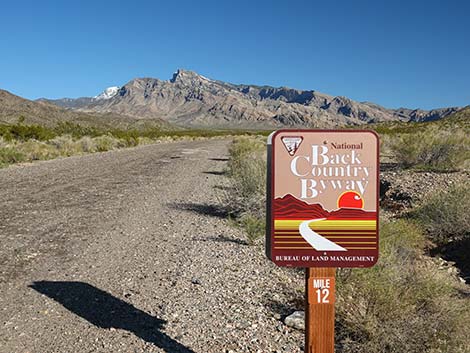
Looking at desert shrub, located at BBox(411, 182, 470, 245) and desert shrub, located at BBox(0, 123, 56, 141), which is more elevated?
desert shrub, located at BBox(0, 123, 56, 141)

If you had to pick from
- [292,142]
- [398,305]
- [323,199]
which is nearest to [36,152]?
[398,305]

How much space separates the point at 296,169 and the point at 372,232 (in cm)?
67

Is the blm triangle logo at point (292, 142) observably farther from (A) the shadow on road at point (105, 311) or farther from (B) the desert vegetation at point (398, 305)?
(A) the shadow on road at point (105, 311)

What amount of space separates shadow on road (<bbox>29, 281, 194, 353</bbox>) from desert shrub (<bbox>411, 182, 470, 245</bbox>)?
6.86 metres

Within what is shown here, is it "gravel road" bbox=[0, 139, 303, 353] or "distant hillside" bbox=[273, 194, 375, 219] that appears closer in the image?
"distant hillside" bbox=[273, 194, 375, 219]

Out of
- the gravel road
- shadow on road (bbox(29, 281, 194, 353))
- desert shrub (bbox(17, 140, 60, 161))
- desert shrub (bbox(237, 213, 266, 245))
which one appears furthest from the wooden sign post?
desert shrub (bbox(17, 140, 60, 161))

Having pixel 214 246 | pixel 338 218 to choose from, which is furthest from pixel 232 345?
pixel 214 246

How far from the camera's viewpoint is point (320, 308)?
3391mm

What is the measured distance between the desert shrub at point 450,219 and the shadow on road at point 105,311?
6863 mm

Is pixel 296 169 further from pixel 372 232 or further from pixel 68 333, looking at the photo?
pixel 68 333

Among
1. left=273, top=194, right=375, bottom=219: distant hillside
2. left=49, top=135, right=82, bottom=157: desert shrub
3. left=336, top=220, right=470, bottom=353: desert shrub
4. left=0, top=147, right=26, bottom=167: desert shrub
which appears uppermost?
left=49, top=135, right=82, bottom=157: desert shrub

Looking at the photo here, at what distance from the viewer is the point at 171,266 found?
6797mm

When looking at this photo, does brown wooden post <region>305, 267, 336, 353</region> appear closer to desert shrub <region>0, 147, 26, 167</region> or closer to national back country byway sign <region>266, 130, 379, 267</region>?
national back country byway sign <region>266, 130, 379, 267</region>

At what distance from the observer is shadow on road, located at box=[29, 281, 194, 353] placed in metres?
4.64
